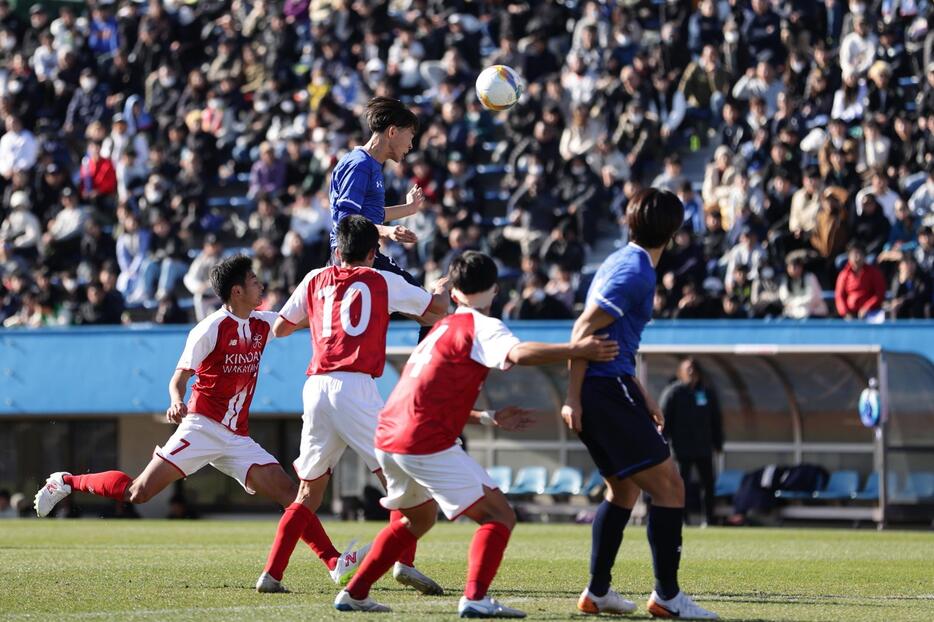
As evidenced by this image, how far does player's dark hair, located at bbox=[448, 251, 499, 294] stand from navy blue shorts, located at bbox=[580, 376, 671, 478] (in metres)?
0.67

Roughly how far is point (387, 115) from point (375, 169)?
13.4 inches

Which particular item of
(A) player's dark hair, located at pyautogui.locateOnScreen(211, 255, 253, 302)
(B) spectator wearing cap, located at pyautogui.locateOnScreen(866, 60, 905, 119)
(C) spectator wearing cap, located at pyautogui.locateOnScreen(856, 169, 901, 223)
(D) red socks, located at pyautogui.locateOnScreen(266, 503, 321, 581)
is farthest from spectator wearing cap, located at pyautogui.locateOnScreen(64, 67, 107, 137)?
(D) red socks, located at pyautogui.locateOnScreen(266, 503, 321, 581)

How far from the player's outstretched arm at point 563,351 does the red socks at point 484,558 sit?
78 cm

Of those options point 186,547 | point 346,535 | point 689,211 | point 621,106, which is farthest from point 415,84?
point 186,547

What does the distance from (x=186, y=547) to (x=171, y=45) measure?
1656 centimetres

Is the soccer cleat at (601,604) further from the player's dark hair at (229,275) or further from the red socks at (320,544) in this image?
the player's dark hair at (229,275)

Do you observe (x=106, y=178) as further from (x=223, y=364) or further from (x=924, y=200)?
(x=223, y=364)

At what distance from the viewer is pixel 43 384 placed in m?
23.5

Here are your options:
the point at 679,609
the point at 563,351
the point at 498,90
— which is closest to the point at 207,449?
the point at 563,351

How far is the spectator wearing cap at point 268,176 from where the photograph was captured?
24.7 m

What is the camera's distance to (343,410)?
8156mm

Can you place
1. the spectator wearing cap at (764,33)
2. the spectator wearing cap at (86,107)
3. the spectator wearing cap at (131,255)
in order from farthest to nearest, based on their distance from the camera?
the spectator wearing cap at (86,107), the spectator wearing cap at (131,255), the spectator wearing cap at (764,33)

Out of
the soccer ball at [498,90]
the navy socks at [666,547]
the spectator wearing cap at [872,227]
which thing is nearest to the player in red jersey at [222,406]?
the navy socks at [666,547]

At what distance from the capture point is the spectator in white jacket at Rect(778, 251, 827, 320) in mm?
19406
